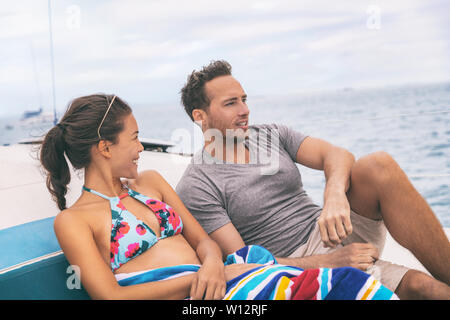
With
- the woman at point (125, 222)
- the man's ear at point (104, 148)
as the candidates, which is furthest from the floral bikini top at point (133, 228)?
the man's ear at point (104, 148)

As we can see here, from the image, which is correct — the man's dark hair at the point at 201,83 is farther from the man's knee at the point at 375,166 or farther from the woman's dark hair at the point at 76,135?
the man's knee at the point at 375,166

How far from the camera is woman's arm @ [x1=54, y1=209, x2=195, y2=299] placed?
885 millimetres

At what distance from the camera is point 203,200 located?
1324 millimetres

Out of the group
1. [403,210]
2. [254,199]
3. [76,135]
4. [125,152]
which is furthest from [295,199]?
[76,135]

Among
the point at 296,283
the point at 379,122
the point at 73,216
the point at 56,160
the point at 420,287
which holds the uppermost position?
the point at 56,160

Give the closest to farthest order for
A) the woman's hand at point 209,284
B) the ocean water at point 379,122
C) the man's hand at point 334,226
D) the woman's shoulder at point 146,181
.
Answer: the woman's hand at point 209,284, the man's hand at point 334,226, the woman's shoulder at point 146,181, the ocean water at point 379,122

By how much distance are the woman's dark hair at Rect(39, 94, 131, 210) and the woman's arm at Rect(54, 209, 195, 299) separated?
204 millimetres

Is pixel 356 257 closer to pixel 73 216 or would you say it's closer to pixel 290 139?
pixel 290 139

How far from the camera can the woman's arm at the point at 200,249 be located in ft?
3.05

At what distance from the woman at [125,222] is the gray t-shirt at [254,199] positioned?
0.41ft

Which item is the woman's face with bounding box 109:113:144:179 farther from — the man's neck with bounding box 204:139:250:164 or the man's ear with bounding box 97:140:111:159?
the man's neck with bounding box 204:139:250:164

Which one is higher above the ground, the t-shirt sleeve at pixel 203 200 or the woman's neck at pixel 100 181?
the woman's neck at pixel 100 181

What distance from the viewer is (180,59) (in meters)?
21.8

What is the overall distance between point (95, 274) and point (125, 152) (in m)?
0.36
